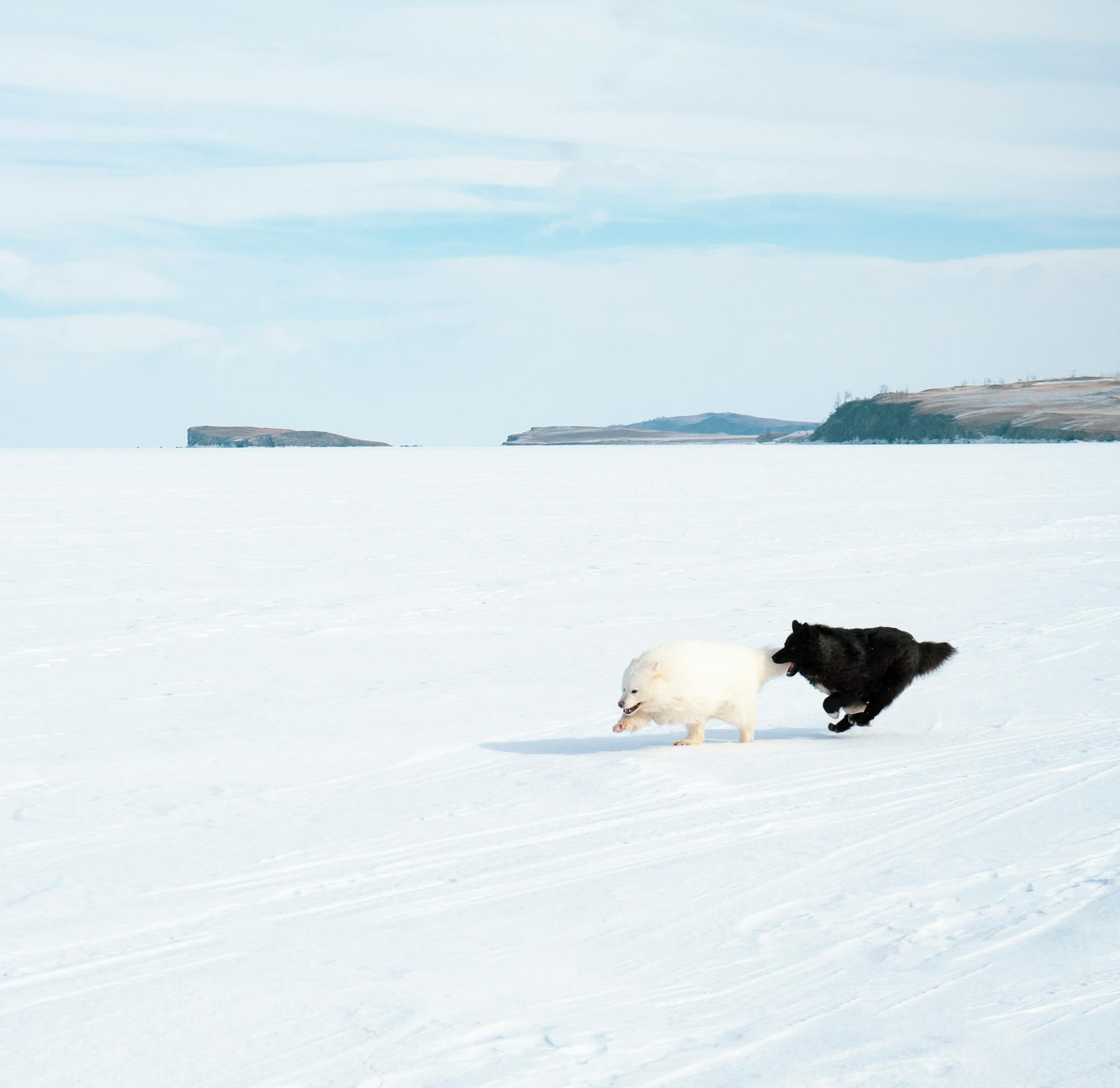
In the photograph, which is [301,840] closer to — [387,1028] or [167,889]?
[167,889]

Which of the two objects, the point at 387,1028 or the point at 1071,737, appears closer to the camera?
the point at 387,1028

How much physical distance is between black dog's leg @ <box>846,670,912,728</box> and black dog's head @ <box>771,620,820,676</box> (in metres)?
0.51

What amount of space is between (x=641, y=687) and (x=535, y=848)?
1.71 metres

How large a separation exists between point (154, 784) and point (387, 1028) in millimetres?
3491

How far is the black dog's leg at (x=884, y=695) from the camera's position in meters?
7.66

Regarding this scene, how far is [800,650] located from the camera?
7438mm

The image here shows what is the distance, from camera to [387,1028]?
3.77 m

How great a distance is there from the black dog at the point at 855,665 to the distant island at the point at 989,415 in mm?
124705

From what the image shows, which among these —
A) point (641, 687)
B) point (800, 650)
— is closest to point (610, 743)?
point (641, 687)

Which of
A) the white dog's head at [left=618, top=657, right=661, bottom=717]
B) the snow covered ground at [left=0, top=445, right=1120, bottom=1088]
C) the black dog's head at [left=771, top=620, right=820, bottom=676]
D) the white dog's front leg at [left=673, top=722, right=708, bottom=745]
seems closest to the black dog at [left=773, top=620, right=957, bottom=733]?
the black dog's head at [left=771, top=620, right=820, bottom=676]

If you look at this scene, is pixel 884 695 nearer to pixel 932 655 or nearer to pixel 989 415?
pixel 932 655

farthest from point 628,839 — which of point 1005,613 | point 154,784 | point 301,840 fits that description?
point 1005,613

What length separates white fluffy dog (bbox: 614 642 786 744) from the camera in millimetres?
7039

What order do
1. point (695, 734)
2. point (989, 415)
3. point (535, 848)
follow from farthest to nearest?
point (989, 415) → point (695, 734) → point (535, 848)
